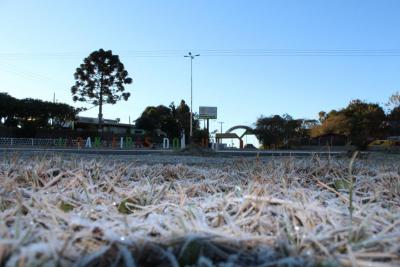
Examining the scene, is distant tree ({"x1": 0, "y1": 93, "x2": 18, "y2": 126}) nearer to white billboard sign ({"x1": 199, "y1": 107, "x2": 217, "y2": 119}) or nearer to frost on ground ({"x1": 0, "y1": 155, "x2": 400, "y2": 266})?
white billboard sign ({"x1": 199, "y1": 107, "x2": 217, "y2": 119})

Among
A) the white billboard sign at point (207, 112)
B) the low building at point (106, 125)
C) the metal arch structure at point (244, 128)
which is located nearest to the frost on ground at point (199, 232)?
the white billboard sign at point (207, 112)

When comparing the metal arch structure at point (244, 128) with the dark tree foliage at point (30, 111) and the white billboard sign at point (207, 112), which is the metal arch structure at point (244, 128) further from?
the dark tree foliage at point (30, 111)

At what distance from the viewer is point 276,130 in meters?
51.5


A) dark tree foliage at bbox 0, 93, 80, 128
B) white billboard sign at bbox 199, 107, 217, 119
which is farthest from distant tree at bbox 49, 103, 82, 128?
white billboard sign at bbox 199, 107, 217, 119

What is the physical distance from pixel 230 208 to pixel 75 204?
59 cm

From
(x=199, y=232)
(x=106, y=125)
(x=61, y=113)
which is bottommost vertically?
(x=199, y=232)

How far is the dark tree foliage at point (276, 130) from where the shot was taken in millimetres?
50688

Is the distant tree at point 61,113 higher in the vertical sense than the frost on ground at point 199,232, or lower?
higher

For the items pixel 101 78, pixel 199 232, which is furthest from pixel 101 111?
pixel 199 232

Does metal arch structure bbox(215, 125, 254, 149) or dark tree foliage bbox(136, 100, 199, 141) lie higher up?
dark tree foliage bbox(136, 100, 199, 141)

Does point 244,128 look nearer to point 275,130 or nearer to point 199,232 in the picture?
point 275,130

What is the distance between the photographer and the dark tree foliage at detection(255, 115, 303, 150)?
50.7 m

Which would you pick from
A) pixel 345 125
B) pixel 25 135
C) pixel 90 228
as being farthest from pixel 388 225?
pixel 25 135

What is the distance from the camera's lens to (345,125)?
41.6 m
